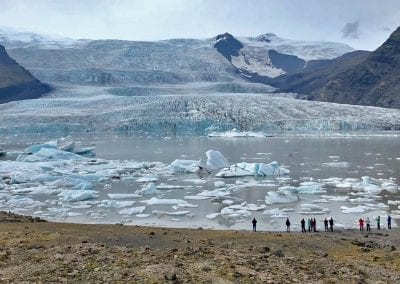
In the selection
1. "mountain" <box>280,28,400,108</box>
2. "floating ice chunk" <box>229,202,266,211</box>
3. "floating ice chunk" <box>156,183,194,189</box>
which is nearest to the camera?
"floating ice chunk" <box>229,202,266,211</box>

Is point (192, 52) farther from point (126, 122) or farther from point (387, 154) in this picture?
point (387, 154)

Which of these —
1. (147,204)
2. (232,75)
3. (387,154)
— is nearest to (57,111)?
(387,154)

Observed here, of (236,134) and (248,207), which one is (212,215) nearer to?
(248,207)

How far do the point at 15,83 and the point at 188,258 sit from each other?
460 feet

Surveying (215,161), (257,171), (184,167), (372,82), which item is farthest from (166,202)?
(372,82)

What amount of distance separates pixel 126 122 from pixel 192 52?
94.9 metres

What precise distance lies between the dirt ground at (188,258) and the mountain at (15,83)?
379 feet

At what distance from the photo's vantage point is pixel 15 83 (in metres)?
140

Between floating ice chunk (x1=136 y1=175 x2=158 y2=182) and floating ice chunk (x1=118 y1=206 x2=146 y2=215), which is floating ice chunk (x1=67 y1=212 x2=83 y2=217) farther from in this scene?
floating ice chunk (x1=136 y1=175 x2=158 y2=182)

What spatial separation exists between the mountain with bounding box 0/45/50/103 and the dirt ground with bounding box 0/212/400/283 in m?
115

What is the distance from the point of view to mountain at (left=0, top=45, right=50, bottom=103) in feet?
421

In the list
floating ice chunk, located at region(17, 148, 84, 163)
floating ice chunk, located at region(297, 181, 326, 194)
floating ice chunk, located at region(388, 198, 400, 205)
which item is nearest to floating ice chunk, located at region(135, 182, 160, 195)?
floating ice chunk, located at region(297, 181, 326, 194)

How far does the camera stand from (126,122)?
276 feet

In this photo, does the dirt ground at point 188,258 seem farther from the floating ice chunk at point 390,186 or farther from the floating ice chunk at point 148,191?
the floating ice chunk at point 390,186
